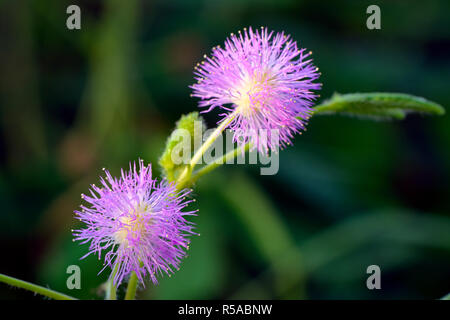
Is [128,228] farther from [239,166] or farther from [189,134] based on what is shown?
[239,166]

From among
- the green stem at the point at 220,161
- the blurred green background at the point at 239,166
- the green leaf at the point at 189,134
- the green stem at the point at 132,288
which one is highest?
the blurred green background at the point at 239,166

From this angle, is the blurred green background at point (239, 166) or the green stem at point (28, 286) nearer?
the green stem at point (28, 286)

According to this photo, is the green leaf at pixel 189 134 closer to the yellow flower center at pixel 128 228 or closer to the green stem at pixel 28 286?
the yellow flower center at pixel 128 228

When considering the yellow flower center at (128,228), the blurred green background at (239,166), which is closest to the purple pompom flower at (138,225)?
the yellow flower center at (128,228)

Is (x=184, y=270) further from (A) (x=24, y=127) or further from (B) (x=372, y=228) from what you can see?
(A) (x=24, y=127)

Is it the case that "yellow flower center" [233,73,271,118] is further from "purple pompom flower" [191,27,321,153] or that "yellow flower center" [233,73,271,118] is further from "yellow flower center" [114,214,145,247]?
"yellow flower center" [114,214,145,247]

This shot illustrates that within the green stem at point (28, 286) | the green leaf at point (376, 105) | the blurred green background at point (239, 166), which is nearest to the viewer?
the green stem at point (28, 286)

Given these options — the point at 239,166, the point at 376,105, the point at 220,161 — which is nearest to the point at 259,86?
the point at 220,161
